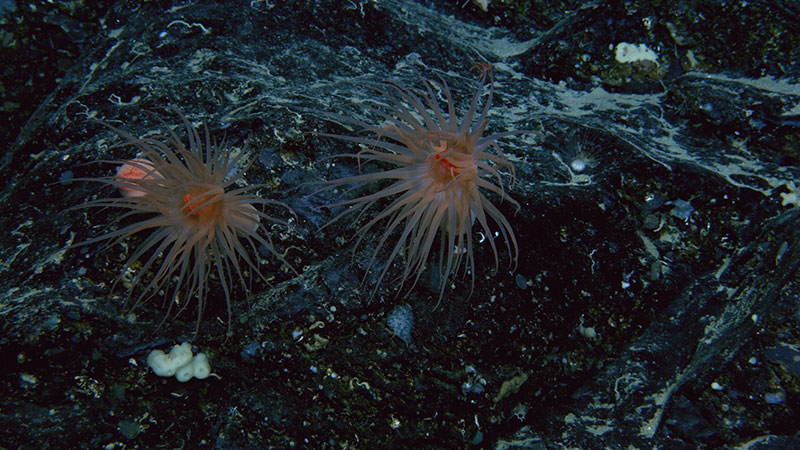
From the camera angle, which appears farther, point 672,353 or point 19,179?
point 19,179

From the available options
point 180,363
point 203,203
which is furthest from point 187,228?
point 180,363

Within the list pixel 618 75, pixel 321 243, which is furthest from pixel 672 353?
pixel 618 75

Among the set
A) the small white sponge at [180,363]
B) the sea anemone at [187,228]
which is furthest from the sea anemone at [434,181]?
the small white sponge at [180,363]

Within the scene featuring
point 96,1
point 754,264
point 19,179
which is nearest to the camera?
point 754,264

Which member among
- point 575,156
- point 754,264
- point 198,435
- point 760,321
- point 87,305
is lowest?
point 198,435

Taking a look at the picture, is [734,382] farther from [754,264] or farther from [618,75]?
[618,75]

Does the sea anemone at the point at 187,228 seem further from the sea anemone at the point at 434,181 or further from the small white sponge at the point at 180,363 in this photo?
the sea anemone at the point at 434,181

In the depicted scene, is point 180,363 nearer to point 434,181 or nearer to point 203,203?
point 203,203
